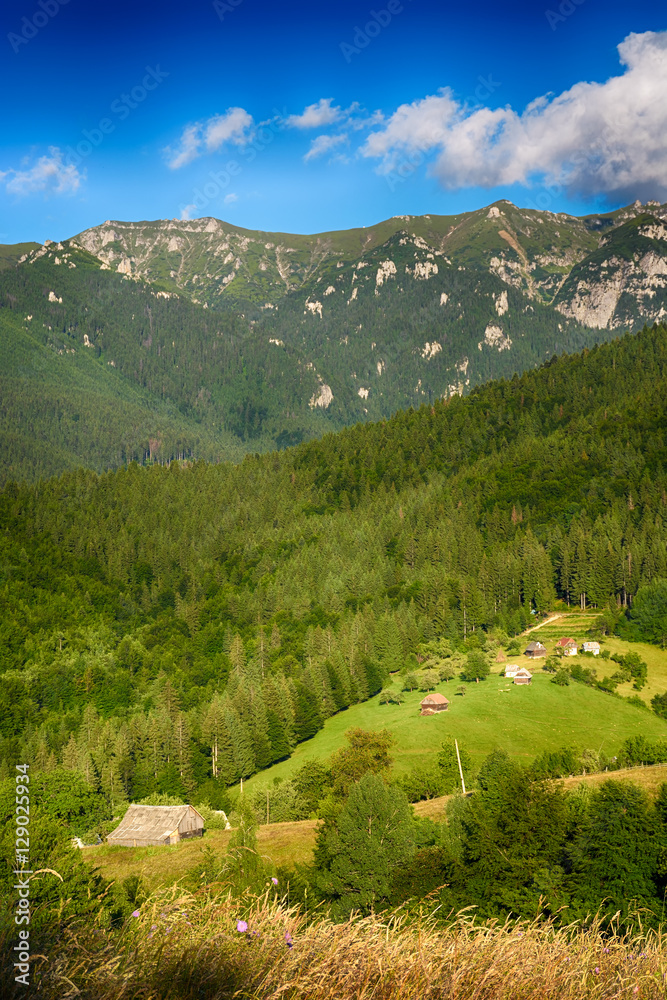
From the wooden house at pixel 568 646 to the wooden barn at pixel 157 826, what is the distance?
67.6 meters

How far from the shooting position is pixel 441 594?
6038 inches

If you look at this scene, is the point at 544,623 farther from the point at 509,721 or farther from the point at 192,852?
the point at 192,852

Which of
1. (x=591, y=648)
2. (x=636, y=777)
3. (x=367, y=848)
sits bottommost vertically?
(x=591, y=648)

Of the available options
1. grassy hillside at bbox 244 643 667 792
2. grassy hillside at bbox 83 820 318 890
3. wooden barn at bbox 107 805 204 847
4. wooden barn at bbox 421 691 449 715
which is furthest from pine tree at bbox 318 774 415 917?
wooden barn at bbox 421 691 449 715

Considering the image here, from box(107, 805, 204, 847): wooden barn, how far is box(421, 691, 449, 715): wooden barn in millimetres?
37423

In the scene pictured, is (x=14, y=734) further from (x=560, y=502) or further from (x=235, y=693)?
(x=560, y=502)

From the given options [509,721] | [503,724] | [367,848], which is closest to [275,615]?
[509,721]

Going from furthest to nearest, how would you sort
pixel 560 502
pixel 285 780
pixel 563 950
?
pixel 560 502 → pixel 285 780 → pixel 563 950

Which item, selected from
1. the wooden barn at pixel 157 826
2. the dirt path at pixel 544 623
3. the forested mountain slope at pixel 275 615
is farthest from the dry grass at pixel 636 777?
the dirt path at pixel 544 623

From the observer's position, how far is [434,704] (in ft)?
321

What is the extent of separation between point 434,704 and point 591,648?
107 feet

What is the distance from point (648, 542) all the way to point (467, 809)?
130165 mm

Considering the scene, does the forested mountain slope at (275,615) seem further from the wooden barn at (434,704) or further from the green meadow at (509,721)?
the wooden barn at (434,704)

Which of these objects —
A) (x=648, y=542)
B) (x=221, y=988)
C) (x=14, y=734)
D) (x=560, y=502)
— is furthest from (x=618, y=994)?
(x=560, y=502)
